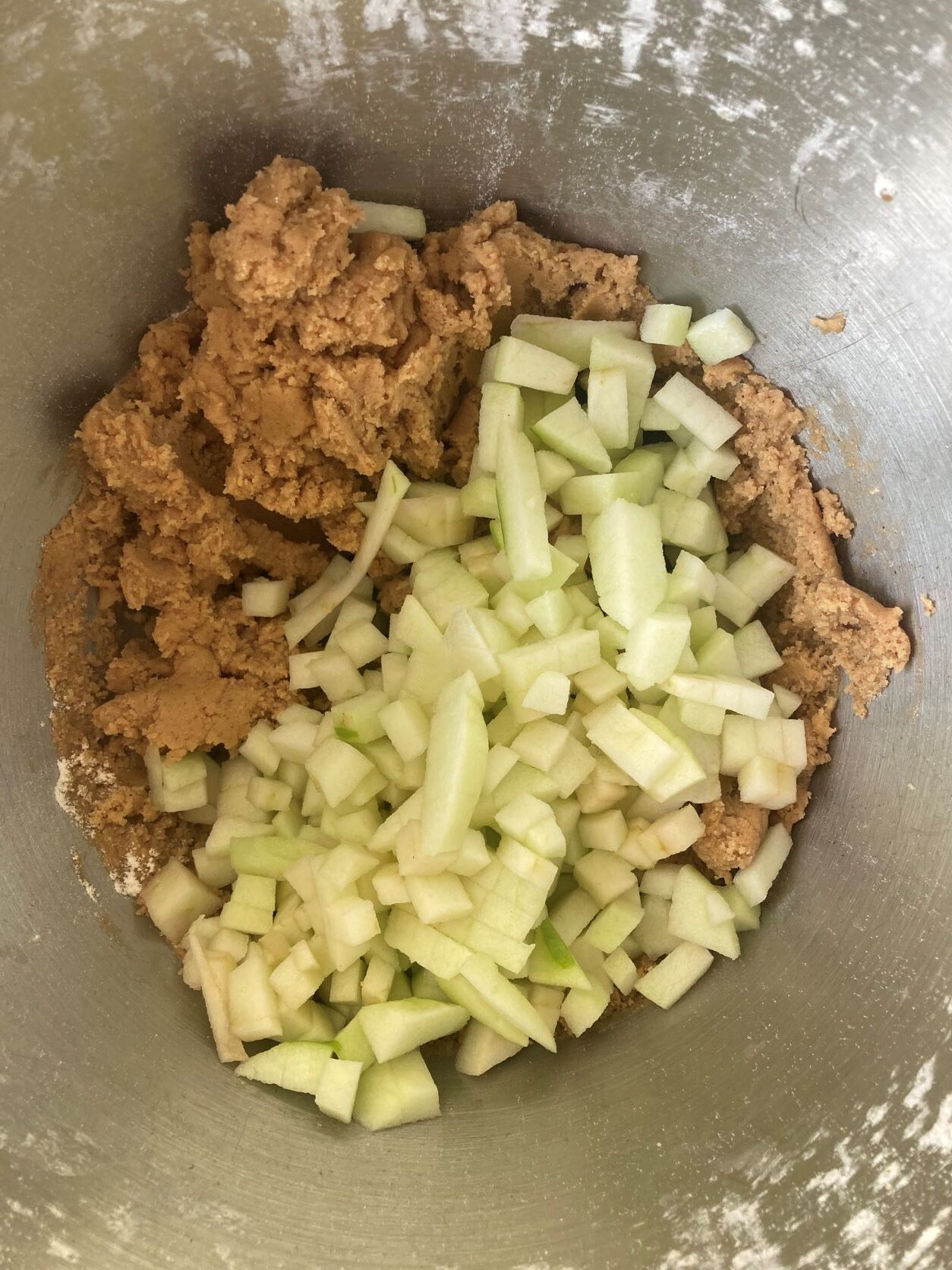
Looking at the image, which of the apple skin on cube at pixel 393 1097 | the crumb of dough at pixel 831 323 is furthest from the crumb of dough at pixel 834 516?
the apple skin on cube at pixel 393 1097

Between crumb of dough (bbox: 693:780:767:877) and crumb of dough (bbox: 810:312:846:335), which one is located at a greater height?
crumb of dough (bbox: 810:312:846:335)

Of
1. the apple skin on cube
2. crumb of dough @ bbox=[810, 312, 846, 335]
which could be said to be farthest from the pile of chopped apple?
crumb of dough @ bbox=[810, 312, 846, 335]

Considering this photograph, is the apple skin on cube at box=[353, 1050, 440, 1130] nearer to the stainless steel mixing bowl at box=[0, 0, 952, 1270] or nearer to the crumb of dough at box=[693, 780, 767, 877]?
the stainless steel mixing bowl at box=[0, 0, 952, 1270]

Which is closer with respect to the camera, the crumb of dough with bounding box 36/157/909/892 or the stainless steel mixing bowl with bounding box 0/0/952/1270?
the stainless steel mixing bowl with bounding box 0/0/952/1270

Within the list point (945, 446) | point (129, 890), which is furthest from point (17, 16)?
point (945, 446)

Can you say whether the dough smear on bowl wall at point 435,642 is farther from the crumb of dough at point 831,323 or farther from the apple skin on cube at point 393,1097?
Result: the crumb of dough at point 831,323

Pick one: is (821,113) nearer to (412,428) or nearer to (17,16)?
(412,428)

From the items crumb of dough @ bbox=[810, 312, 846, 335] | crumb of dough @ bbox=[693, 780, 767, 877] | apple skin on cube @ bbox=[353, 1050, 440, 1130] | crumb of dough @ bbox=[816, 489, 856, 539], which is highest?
crumb of dough @ bbox=[810, 312, 846, 335]

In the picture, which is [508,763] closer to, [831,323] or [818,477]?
[818,477]
